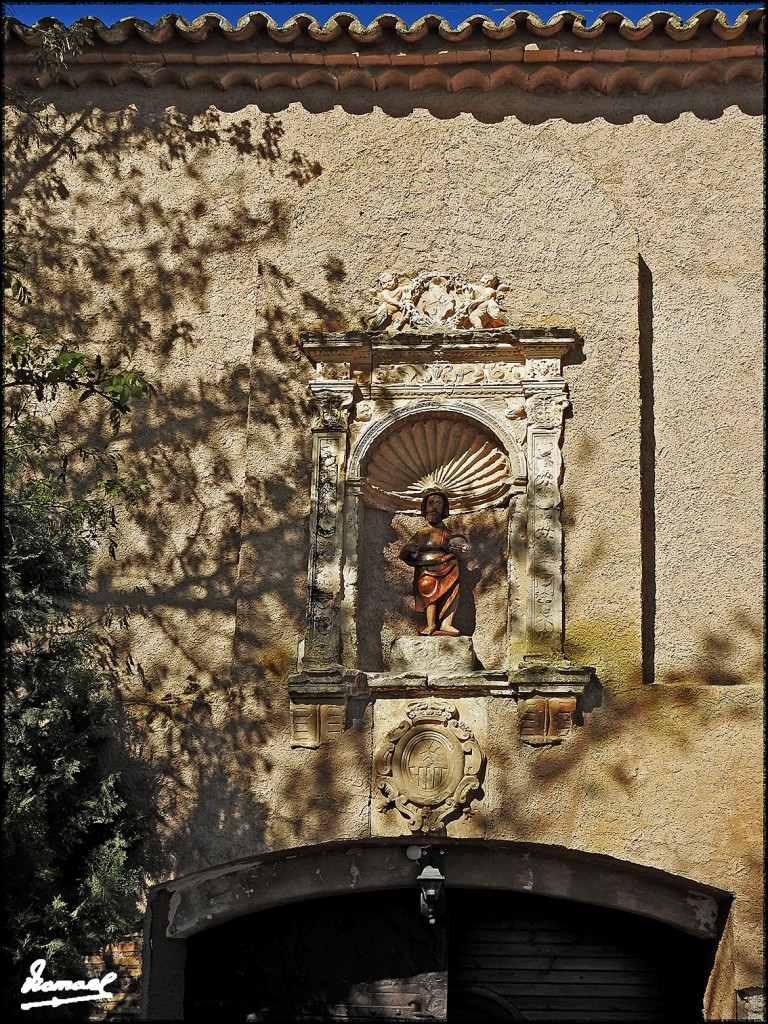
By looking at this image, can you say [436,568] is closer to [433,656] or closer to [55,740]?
[433,656]

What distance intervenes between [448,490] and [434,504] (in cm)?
19

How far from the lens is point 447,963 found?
6.80 meters

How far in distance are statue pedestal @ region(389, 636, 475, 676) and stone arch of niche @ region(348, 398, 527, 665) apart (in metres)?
0.20

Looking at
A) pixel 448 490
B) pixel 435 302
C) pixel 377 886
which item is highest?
pixel 435 302

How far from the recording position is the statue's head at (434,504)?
276 inches

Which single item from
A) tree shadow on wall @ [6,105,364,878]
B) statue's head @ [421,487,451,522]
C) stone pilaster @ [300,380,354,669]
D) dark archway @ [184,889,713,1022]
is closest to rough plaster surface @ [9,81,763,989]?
tree shadow on wall @ [6,105,364,878]

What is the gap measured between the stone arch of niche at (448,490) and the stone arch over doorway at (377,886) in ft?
3.19

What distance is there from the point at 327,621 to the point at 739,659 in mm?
1953

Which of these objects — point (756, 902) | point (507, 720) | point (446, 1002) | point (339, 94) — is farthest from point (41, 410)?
point (756, 902)

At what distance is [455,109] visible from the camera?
7617mm

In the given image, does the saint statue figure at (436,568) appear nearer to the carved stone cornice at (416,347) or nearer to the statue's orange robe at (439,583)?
the statue's orange robe at (439,583)

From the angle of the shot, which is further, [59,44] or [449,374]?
[59,44]

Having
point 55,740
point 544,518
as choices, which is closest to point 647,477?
point 544,518

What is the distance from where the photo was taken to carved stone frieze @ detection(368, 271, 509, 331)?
718 cm
